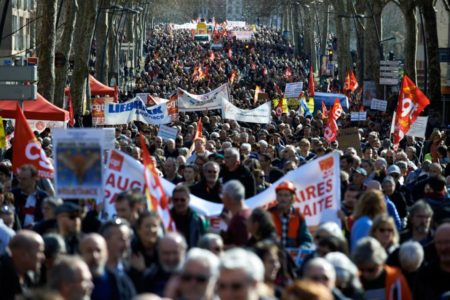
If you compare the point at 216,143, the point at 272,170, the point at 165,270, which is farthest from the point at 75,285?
the point at 216,143

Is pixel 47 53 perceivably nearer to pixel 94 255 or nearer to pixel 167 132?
pixel 167 132

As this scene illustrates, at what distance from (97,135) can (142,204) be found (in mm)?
972

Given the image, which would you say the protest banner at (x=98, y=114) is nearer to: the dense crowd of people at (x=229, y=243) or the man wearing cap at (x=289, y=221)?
the dense crowd of people at (x=229, y=243)

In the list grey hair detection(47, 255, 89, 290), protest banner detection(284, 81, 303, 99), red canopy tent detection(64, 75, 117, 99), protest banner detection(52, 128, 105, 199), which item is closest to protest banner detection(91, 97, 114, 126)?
red canopy tent detection(64, 75, 117, 99)

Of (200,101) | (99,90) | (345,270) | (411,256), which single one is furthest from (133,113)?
(345,270)

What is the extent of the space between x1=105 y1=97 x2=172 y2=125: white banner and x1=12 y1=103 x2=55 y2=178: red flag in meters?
11.9

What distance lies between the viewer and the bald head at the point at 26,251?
828 centimetres

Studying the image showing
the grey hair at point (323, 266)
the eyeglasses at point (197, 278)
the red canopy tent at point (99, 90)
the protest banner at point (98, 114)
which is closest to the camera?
the eyeglasses at point (197, 278)

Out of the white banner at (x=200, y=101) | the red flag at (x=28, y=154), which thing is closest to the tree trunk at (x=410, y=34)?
the white banner at (x=200, y=101)

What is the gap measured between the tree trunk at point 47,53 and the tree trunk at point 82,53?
17.3 feet

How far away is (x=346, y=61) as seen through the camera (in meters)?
58.9

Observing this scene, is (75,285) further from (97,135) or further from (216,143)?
(216,143)

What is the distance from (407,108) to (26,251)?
14908mm

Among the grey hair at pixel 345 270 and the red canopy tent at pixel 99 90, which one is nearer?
the grey hair at pixel 345 270
